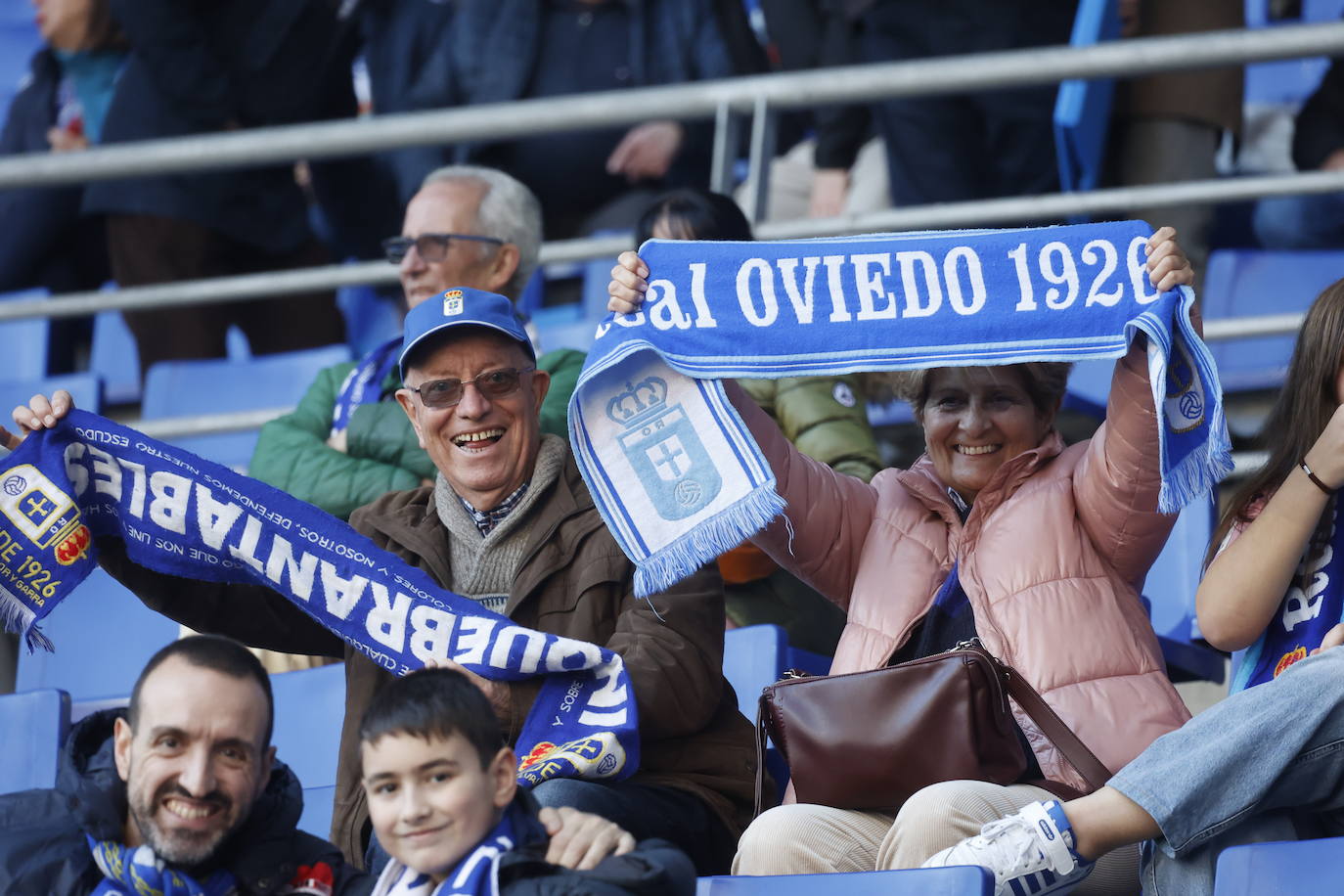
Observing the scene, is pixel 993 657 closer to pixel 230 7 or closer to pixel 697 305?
pixel 697 305

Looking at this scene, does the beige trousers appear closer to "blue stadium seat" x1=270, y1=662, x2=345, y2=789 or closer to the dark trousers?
"blue stadium seat" x1=270, y1=662, x2=345, y2=789

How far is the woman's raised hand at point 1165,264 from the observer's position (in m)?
2.77

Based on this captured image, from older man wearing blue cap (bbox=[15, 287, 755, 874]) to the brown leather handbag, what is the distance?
20 centimetres

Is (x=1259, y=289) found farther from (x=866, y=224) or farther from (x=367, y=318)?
(x=367, y=318)

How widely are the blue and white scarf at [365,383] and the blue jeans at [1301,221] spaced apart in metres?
2.31

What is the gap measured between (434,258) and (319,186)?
1721 mm

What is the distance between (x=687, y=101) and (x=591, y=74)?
0.96m

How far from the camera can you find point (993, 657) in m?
2.62

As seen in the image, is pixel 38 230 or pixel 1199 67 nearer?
pixel 1199 67

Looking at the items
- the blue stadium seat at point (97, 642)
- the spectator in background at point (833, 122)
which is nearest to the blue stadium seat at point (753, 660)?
the blue stadium seat at point (97, 642)

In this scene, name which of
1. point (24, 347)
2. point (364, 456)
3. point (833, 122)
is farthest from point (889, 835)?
point (24, 347)

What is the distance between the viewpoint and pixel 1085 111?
14.5 feet

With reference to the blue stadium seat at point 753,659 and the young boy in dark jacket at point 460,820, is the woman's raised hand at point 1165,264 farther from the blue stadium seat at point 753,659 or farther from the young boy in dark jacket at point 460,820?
the young boy in dark jacket at point 460,820

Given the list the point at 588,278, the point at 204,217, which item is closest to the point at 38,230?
the point at 204,217
